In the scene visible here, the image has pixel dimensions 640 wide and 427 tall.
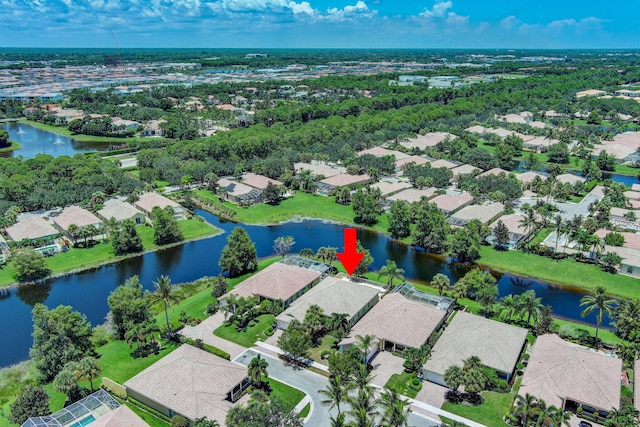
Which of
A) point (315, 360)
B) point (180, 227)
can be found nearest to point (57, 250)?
point (180, 227)

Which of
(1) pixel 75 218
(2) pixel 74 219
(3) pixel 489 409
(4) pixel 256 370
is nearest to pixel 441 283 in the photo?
(3) pixel 489 409

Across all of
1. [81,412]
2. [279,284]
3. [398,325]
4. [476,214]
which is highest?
[476,214]

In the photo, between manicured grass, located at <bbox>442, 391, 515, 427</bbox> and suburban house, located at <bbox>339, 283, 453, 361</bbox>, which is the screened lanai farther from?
Result: manicured grass, located at <bbox>442, 391, 515, 427</bbox>

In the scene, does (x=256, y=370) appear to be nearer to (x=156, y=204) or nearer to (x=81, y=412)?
(x=81, y=412)

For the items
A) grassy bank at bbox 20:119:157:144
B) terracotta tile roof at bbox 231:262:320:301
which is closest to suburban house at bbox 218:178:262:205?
terracotta tile roof at bbox 231:262:320:301

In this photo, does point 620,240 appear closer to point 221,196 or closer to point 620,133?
point 221,196

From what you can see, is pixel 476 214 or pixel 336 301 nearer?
pixel 336 301

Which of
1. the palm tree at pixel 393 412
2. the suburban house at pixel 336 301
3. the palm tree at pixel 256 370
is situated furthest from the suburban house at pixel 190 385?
the palm tree at pixel 393 412
